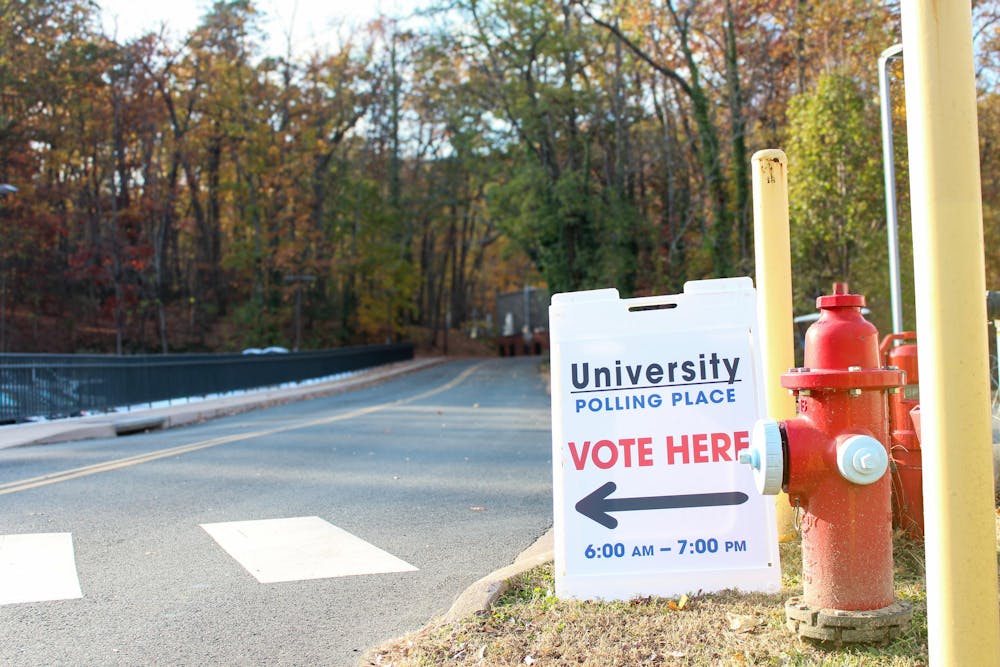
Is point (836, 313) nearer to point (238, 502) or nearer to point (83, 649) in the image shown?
point (83, 649)

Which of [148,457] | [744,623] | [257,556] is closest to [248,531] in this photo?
[257,556]

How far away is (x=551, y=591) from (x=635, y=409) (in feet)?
3.26

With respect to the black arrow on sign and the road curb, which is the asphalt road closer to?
the road curb

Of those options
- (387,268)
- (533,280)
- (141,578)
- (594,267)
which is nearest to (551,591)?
(141,578)

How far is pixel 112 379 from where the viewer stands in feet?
61.3

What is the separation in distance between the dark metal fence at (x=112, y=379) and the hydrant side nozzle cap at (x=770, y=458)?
587 inches

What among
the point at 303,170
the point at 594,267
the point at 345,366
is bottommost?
the point at 345,366

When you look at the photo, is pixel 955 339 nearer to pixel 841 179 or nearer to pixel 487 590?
pixel 487 590

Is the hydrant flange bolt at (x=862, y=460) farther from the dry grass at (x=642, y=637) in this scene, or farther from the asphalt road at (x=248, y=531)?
the asphalt road at (x=248, y=531)

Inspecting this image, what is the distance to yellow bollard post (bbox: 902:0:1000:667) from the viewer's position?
2461 millimetres

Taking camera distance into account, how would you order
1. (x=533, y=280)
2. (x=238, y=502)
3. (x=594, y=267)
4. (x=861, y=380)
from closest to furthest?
1. (x=861, y=380)
2. (x=238, y=502)
3. (x=594, y=267)
4. (x=533, y=280)

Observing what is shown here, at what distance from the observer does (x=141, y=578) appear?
5410 mm

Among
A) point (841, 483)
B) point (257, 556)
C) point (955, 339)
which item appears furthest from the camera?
point (257, 556)

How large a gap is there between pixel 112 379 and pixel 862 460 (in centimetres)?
1777
